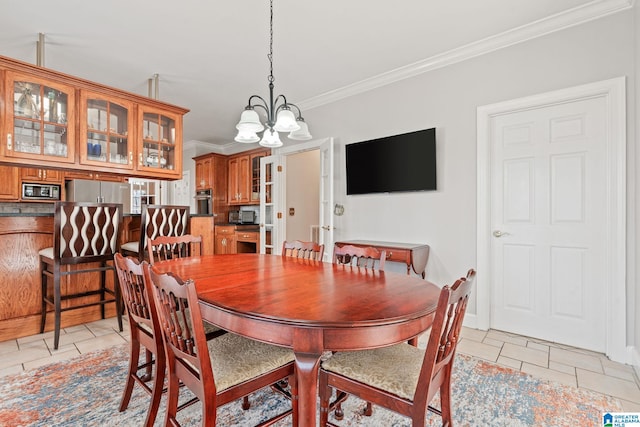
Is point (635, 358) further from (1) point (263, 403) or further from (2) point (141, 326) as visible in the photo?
(2) point (141, 326)

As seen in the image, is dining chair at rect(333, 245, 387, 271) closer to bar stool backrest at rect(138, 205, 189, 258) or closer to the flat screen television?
the flat screen television

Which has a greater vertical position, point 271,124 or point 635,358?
point 271,124

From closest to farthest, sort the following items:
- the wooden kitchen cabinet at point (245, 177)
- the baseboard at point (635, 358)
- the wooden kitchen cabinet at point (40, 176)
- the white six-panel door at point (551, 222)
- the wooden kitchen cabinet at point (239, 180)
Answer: the baseboard at point (635, 358)
the white six-panel door at point (551, 222)
the wooden kitchen cabinet at point (40, 176)
the wooden kitchen cabinet at point (245, 177)
the wooden kitchen cabinet at point (239, 180)

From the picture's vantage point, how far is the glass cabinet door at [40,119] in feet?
9.29

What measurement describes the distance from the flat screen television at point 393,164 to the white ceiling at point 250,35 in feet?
2.48

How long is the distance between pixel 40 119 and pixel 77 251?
131 centimetres

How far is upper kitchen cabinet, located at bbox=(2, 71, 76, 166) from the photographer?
2807 millimetres

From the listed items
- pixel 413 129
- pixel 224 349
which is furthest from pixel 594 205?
pixel 224 349

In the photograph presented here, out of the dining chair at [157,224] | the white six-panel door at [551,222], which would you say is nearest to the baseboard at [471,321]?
the white six-panel door at [551,222]

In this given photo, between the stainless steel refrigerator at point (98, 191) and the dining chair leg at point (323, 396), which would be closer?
the dining chair leg at point (323, 396)

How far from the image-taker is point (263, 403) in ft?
6.00

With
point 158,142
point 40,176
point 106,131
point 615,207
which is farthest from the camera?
point 40,176

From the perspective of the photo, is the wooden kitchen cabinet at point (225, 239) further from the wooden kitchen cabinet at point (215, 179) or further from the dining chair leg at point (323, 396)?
the dining chair leg at point (323, 396)

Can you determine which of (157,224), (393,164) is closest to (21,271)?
(157,224)
